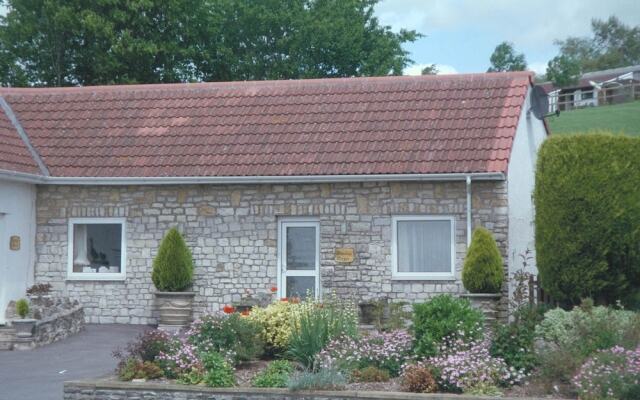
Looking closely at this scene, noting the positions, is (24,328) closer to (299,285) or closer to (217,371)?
(299,285)

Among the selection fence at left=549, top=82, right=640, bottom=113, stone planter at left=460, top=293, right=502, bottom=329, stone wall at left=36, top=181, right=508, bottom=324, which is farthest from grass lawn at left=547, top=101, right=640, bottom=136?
stone planter at left=460, top=293, right=502, bottom=329

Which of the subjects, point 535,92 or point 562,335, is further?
point 535,92

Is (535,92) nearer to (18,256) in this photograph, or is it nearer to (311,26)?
(18,256)

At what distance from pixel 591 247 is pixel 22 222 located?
36.6 feet

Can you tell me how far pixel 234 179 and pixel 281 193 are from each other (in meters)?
0.97

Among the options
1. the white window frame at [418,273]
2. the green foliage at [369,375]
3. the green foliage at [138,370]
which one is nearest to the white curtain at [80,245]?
the white window frame at [418,273]

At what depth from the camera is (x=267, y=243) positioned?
792 inches

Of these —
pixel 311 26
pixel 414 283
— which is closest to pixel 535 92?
pixel 414 283

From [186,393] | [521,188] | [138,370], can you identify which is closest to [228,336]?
[138,370]

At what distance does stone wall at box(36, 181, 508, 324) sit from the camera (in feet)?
63.6

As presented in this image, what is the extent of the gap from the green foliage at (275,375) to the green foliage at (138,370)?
1.32m

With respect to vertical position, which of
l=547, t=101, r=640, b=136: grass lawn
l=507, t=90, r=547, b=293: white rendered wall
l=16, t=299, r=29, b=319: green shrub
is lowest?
l=16, t=299, r=29, b=319: green shrub

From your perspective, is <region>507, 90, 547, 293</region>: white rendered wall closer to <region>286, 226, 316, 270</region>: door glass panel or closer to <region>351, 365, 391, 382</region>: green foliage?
<region>286, 226, 316, 270</region>: door glass panel

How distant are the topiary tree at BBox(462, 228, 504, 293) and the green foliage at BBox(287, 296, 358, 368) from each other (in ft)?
13.6
